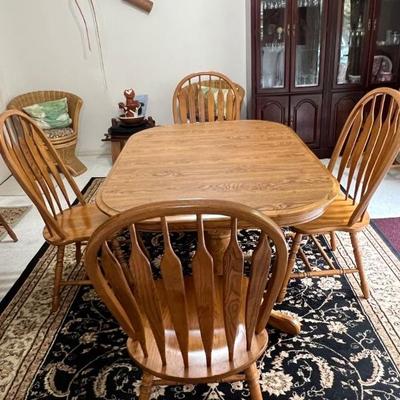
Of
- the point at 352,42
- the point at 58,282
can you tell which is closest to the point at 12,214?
the point at 58,282

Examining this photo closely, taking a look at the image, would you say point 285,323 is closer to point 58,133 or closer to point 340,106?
point 340,106

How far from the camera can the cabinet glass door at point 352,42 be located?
10.7 feet

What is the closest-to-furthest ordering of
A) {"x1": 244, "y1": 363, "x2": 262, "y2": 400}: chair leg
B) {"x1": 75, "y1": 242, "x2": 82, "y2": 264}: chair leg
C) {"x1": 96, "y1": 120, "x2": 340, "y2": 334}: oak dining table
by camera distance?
{"x1": 244, "y1": 363, "x2": 262, "y2": 400}: chair leg < {"x1": 96, "y1": 120, "x2": 340, "y2": 334}: oak dining table < {"x1": 75, "y1": 242, "x2": 82, "y2": 264}: chair leg

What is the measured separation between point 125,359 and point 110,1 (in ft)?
10.5

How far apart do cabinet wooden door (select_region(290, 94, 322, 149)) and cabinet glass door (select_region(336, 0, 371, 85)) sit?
0.26 meters

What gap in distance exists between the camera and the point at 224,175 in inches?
59.4

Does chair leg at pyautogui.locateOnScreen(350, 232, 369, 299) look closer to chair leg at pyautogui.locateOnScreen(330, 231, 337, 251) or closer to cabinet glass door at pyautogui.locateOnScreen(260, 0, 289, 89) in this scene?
chair leg at pyautogui.locateOnScreen(330, 231, 337, 251)

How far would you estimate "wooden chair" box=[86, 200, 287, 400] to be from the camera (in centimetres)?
82

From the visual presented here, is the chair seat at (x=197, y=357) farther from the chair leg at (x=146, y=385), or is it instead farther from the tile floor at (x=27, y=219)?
the tile floor at (x=27, y=219)

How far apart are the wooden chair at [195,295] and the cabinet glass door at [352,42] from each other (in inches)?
110

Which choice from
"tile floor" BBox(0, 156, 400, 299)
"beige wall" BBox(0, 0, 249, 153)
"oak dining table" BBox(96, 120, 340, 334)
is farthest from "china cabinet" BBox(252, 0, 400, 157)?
"oak dining table" BBox(96, 120, 340, 334)

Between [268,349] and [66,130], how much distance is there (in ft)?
9.11

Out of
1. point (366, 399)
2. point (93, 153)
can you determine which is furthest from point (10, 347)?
point (93, 153)

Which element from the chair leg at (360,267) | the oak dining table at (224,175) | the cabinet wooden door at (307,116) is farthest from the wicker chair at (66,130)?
the chair leg at (360,267)
